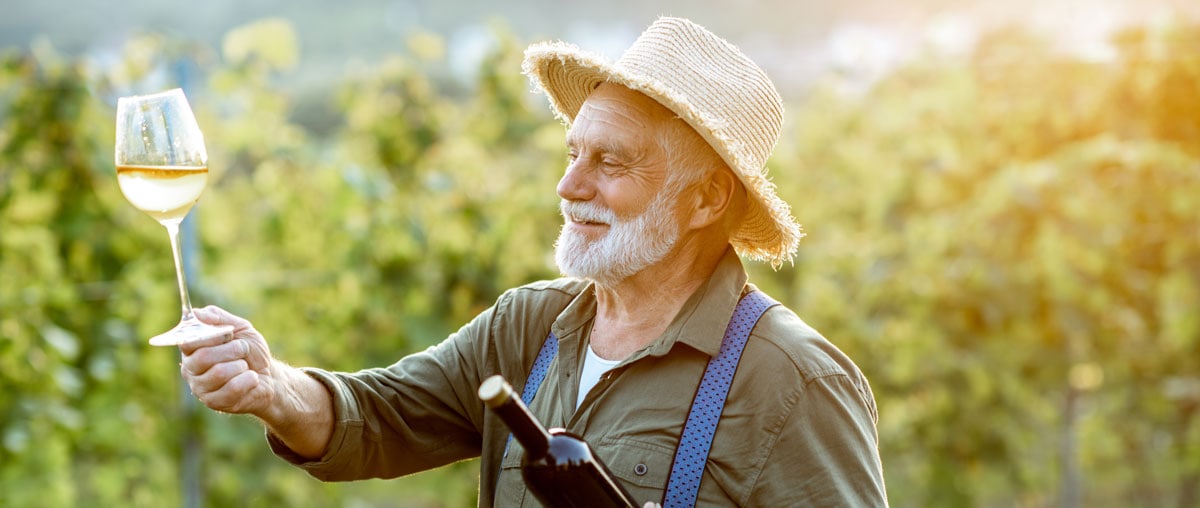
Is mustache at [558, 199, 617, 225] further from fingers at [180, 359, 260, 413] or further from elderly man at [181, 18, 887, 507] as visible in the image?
fingers at [180, 359, 260, 413]

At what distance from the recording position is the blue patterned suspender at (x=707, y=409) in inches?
86.4

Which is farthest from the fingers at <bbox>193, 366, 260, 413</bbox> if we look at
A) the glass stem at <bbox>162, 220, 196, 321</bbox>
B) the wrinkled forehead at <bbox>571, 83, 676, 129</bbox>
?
the wrinkled forehead at <bbox>571, 83, 676, 129</bbox>

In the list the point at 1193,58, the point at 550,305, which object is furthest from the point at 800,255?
the point at 550,305

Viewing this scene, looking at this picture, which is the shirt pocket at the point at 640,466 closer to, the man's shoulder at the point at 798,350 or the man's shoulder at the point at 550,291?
the man's shoulder at the point at 798,350

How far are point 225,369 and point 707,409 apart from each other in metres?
0.81

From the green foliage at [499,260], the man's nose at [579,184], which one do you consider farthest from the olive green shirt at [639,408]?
the green foliage at [499,260]

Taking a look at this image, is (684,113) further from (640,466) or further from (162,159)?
(162,159)

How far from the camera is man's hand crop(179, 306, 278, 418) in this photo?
6.50 ft

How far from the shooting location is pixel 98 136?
4.87m

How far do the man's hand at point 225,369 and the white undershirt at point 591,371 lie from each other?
60 centimetres

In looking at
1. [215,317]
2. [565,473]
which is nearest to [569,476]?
[565,473]

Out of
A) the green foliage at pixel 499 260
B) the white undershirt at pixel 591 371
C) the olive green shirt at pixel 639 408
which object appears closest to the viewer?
the olive green shirt at pixel 639 408

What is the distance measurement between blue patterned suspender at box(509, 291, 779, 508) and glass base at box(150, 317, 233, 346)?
78cm

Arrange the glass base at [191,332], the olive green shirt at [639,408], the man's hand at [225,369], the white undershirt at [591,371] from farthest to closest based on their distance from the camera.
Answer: the white undershirt at [591,371] → the olive green shirt at [639,408] → the man's hand at [225,369] → the glass base at [191,332]
